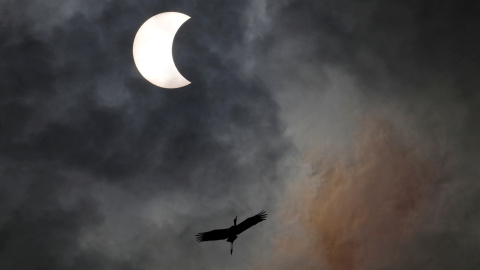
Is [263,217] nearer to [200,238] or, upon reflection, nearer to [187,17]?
[200,238]

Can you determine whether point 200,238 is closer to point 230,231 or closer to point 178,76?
point 230,231

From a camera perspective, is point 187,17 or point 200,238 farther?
point 187,17

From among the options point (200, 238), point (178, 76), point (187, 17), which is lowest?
point (200, 238)

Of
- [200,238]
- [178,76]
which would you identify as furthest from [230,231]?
[178,76]

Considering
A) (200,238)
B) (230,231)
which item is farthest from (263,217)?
(200,238)

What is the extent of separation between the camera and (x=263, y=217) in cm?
4506

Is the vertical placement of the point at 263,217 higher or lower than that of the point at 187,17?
lower

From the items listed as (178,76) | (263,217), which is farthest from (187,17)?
(263,217)

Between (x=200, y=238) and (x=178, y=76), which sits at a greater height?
(x=178, y=76)

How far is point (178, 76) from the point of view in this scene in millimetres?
51344

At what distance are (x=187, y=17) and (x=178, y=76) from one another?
7.05m

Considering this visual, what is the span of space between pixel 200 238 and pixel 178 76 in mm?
19458

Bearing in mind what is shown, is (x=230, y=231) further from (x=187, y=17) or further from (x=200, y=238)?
(x=187, y=17)

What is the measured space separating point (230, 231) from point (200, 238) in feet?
11.2
